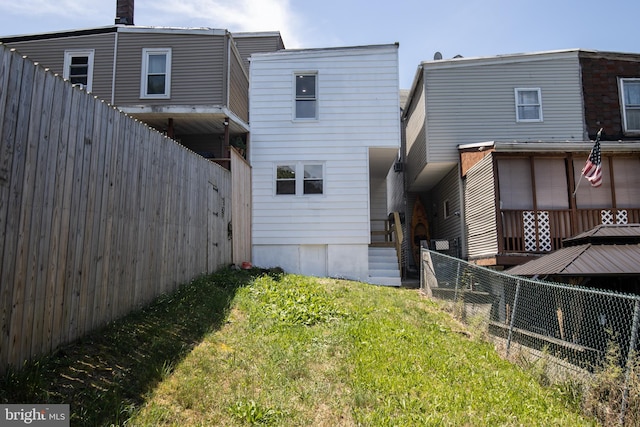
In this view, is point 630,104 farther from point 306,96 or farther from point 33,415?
point 33,415

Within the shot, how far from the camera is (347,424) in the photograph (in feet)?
12.4

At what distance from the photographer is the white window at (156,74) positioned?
13.3 m

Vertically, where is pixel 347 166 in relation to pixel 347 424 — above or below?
above

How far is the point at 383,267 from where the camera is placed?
12.9 m

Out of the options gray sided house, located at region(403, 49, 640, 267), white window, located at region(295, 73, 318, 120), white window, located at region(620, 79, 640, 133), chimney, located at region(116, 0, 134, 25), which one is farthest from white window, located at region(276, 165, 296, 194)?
white window, located at region(620, 79, 640, 133)

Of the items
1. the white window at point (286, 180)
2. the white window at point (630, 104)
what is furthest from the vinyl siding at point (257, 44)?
the white window at point (630, 104)

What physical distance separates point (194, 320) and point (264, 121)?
8527 mm

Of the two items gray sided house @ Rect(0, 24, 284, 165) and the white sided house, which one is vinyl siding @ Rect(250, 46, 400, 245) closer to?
the white sided house

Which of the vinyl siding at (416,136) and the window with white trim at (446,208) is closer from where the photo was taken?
the vinyl siding at (416,136)

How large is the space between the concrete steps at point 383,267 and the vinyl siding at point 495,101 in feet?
11.2

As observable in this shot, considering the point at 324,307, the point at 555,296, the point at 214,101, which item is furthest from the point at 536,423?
the point at 214,101

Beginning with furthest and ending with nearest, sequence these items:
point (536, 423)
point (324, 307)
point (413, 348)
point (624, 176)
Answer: point (624, 176), point (324, 307), point (413, 348), point (536, 423)

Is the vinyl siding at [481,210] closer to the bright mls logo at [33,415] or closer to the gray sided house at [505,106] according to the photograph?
the gray sided house at [505,106]

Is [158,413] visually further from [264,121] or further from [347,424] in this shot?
[264,121]
